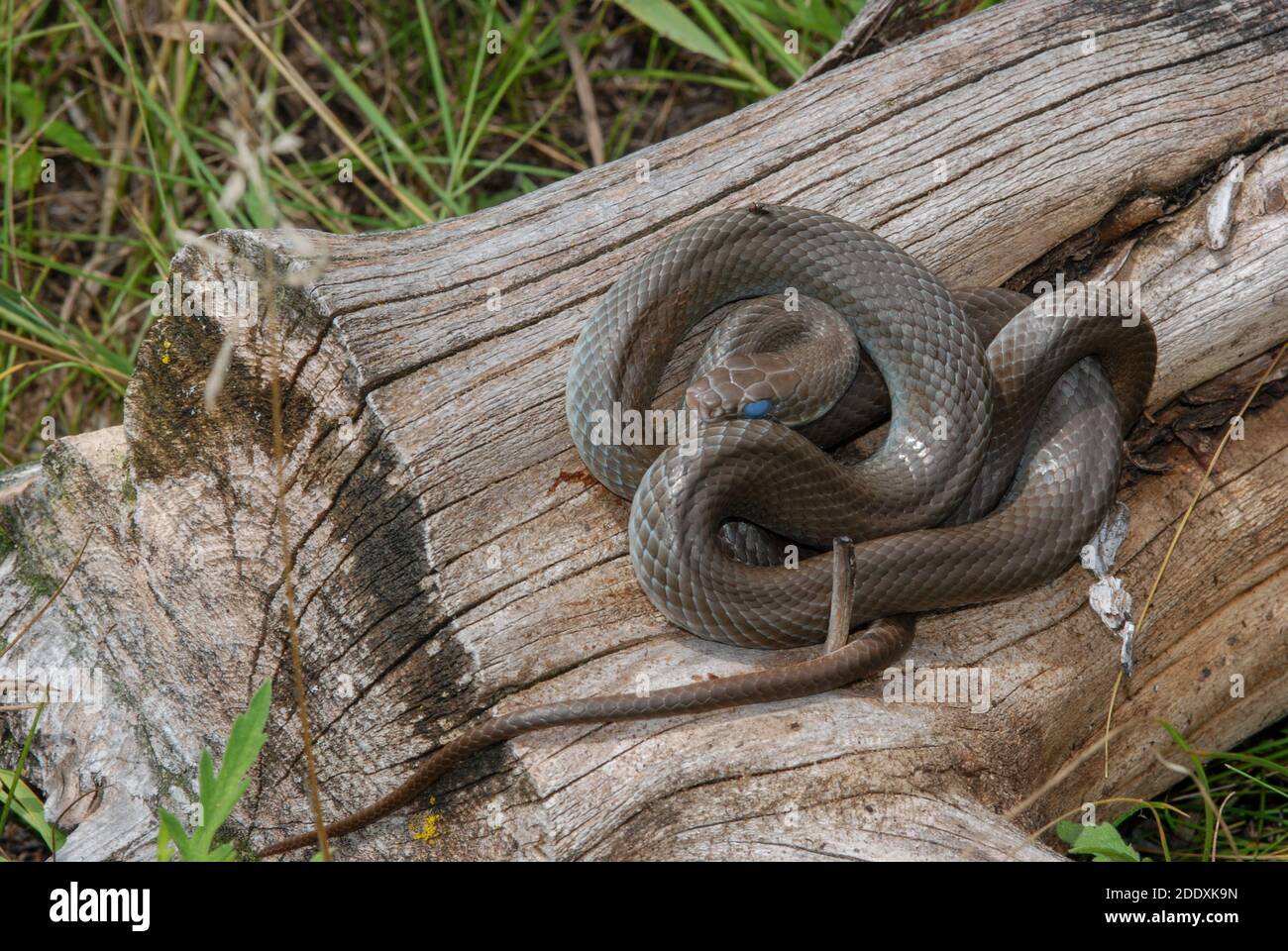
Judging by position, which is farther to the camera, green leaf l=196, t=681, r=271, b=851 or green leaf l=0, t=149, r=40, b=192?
green leaf l=0, t=149, r=40, b=192

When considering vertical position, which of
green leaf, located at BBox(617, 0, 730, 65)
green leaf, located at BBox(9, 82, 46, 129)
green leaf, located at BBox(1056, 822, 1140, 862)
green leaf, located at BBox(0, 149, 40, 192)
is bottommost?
green leaf, located at BBox(1056, 822, 1140, 862)

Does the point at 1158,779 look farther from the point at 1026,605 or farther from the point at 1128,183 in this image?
the point at 1128,183

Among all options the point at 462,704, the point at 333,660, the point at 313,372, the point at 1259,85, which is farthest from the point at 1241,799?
the point at 313,372

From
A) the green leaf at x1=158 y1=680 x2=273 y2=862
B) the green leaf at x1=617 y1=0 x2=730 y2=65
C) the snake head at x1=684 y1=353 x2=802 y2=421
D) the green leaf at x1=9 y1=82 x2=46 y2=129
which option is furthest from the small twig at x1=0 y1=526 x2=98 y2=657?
the green leaf at x1=617 y1=0 x2=730 y2=65

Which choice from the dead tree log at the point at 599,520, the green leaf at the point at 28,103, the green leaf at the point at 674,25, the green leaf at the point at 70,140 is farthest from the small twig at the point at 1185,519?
the green leaf at the point at 28,103

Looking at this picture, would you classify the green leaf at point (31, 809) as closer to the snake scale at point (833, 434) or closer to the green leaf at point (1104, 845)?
the snake scale at point (833, 434)

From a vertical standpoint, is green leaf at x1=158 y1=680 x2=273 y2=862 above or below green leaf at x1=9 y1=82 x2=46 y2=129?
below

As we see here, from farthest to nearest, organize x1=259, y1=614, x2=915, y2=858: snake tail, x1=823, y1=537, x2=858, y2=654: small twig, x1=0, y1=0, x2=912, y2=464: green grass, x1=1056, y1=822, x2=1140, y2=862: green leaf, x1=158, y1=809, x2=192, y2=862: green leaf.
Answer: x1=0, y1=0, x2=912, y2=464: green grass → x1=823, y1=537, x2=858, y2=654: small twig → x1=259, y1=614, x2=915, y2=858: snake tail → x1=1056, y1=822, x2=1140, y2=862: green leaf → x1=158, y1=809, x2=192, y2=862: green leaf

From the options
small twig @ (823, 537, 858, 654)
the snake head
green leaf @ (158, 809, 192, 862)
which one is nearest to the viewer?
green leaf @ (158, 809, 192, 862)

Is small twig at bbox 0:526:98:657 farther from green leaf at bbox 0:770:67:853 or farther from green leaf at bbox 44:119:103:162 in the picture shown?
green leaf at bbox 44:119:103:162
